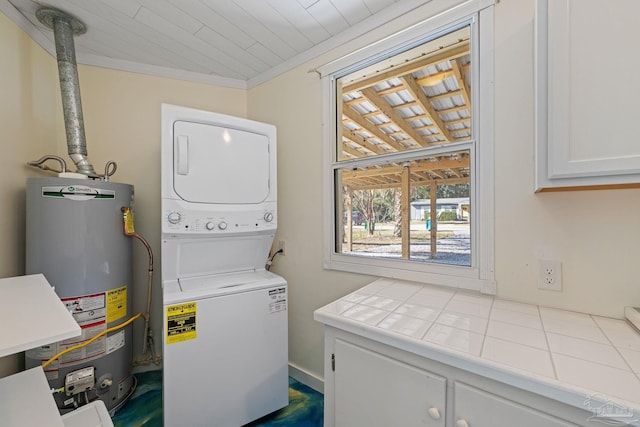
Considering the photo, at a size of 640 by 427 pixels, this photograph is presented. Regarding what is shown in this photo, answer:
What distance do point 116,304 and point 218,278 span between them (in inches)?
25.9

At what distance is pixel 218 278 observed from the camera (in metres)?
1.79

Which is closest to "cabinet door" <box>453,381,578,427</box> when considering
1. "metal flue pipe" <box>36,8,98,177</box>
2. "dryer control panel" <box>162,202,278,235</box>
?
"dryer control panel" <box>162,202,278,235</box>

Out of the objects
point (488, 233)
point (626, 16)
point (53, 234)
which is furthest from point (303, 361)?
point (626, 16)

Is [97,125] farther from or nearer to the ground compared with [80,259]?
farther from the ground

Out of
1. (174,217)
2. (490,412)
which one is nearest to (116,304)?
(174,217)

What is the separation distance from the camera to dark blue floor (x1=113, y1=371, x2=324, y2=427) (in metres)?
1.71

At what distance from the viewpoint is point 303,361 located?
2.16 m

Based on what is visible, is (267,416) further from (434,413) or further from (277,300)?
(434,413)

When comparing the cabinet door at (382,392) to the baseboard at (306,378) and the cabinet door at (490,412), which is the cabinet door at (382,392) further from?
the baseboard at (306,378)

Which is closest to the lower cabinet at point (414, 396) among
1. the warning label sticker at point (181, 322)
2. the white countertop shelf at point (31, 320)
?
the warning label sticker at point (181, 322)

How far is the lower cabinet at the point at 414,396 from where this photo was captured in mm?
732

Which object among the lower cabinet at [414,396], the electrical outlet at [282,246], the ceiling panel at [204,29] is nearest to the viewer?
the lower cabinet at [414,396]

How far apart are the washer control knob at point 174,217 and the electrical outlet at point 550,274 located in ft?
5.98

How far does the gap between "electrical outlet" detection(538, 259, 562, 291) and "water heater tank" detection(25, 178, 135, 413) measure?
2358mm
